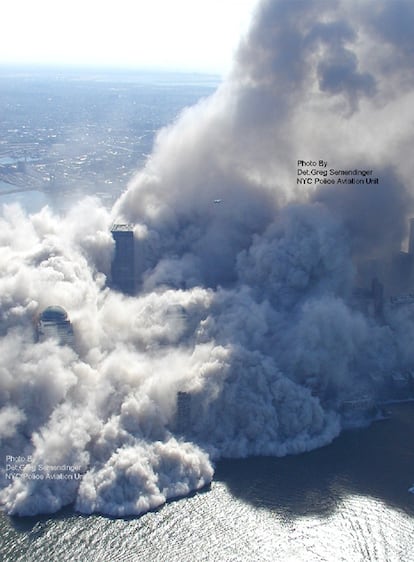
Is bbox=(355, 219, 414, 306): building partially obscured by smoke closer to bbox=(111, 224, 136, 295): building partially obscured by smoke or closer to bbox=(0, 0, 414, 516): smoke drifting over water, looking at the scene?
bbox=(0, 0, 414, 516): smoke drifting over water

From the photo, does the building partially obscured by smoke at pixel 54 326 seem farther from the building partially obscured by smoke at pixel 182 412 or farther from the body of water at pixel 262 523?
the body of water at pixel 262 523

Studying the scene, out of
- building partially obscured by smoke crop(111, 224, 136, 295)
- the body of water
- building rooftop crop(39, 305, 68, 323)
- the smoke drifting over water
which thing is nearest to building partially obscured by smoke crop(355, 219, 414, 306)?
the smoke drifting over water

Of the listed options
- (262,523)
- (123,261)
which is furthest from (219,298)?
(262,523)

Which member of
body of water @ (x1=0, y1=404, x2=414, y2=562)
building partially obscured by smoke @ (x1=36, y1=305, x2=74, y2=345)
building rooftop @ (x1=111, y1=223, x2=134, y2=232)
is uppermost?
building rooftop @ (x1=111, y1=223, x2=134, y2=232)

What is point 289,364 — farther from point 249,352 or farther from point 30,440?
point 30,440


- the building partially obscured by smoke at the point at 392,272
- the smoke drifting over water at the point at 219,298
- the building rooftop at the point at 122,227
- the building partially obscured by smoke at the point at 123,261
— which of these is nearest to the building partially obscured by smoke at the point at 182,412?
the smoke drifting over water at the point at 219,298

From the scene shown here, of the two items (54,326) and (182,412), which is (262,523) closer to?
(182,412)

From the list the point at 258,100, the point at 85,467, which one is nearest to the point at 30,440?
the point at 85,467
